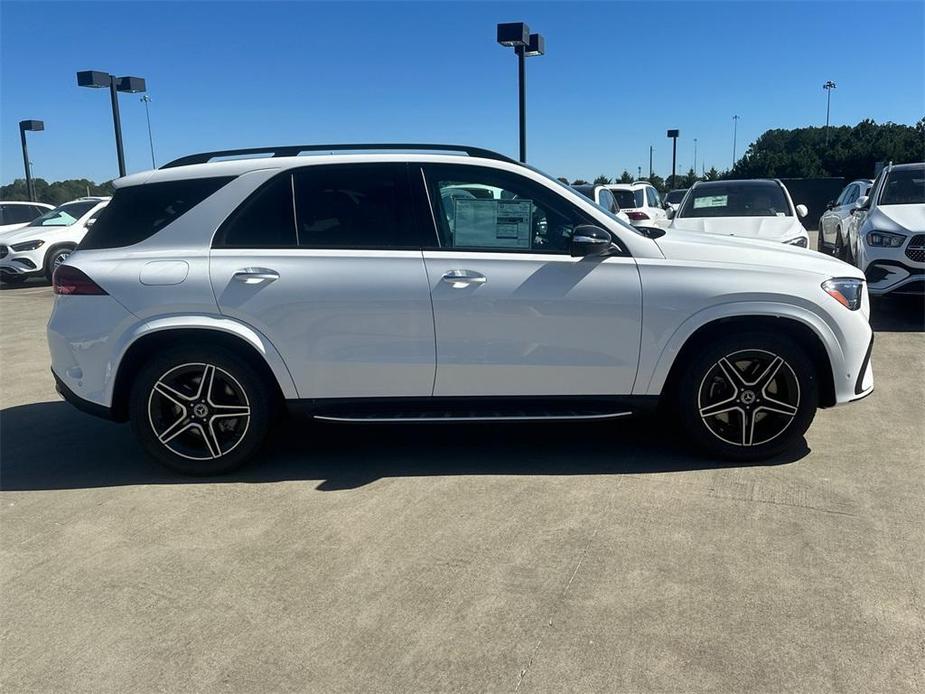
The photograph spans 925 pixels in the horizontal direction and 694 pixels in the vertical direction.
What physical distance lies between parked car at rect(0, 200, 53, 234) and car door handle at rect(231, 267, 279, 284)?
15287 mm

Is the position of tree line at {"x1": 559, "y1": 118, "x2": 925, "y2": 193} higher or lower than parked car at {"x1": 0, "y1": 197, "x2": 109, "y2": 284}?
higher

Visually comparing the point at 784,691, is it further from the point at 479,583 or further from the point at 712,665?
the point at 479,583

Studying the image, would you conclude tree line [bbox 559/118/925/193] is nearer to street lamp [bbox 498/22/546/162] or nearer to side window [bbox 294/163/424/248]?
street lamp [bbox 498/22/546/162]

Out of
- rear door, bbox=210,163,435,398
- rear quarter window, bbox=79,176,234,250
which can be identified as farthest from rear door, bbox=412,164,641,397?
rear quarter window, bbox=79,176,234,250

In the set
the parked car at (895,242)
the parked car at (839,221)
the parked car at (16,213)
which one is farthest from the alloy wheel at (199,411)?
the parked car at (16,213)

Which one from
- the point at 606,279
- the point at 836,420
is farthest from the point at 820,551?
the point at 836,420

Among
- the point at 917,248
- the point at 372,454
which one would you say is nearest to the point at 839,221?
the point at 917,248

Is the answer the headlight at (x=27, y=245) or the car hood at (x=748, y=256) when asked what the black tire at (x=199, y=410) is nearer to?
the car hood at (x=748, y=256)

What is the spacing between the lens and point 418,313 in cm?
411

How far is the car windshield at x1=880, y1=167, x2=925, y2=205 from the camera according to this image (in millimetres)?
9352

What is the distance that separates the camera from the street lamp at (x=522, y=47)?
15195 mm

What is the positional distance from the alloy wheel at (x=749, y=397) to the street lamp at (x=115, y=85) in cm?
2033

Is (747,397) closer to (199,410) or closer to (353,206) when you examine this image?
(353,206)

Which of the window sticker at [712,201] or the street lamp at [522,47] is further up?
the street lamp at [522,47]
